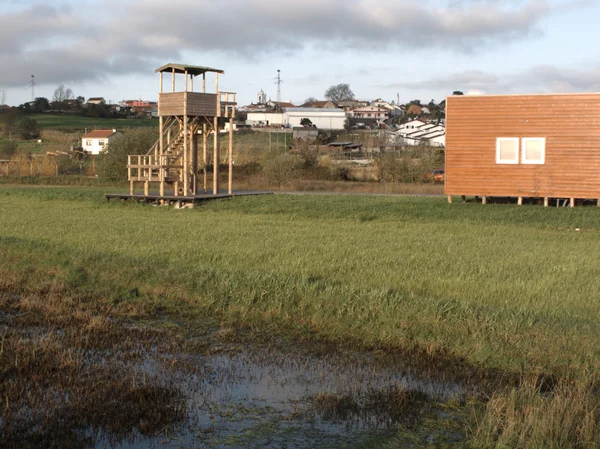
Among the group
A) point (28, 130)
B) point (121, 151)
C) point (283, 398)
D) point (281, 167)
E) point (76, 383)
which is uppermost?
point (28, 130)

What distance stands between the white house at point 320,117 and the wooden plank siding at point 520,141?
88007 millimetres

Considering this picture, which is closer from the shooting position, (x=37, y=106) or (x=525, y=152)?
(x=525, y=152)

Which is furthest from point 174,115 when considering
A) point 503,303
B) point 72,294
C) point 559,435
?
point 559,435

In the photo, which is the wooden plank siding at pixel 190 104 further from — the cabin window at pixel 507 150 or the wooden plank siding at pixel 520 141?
the cabin window at pixel 507 150

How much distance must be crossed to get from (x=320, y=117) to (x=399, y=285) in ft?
360

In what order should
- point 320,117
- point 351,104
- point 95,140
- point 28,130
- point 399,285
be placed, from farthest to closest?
1. point 351,104
2. point 320,117
3. point 28,130
4. point 95,140
5. point 399,285

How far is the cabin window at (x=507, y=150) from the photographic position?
3209 cm

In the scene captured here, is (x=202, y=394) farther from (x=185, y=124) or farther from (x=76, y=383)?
(x=185, y=124)

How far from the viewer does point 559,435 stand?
6719 mm

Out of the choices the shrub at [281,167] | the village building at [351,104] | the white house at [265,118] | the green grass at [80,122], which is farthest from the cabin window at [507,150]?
the village building at [351,104]

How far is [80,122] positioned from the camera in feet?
363

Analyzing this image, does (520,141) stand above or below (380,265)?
above

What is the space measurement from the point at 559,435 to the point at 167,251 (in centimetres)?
1246

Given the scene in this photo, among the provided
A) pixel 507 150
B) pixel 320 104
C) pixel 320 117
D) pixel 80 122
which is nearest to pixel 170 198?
pixel 507 150
